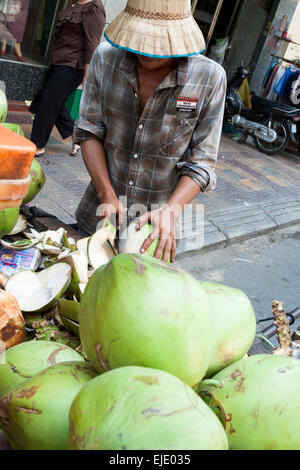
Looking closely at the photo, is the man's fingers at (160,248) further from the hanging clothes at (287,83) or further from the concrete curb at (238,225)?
the hanging clothes at (287,83)

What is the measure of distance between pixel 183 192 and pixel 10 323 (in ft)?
3.50

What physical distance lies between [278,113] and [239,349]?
369 inches

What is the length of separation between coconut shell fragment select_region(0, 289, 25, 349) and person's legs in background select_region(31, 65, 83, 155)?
4.19 m

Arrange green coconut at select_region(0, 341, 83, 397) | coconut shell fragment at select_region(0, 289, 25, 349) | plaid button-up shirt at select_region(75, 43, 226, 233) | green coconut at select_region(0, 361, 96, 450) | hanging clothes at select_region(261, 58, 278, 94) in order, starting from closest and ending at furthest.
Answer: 1. green coconut at select_region(0, 361, 96, 450)
2. green coconut at select_region(0, 341, 83, 397)
3. coconut shell fragment at select_region(0, 289, 25, 349)
4. plaid button-up shirt at select_region(75, 43, 226, 233)
5. hanging clothes at select_region(261, 58, 278, 94)

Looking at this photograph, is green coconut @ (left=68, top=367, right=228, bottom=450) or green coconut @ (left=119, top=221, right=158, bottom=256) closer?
green coconut @ (left=68, top=367, right=228, bottom=450)

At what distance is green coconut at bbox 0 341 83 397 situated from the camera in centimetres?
102

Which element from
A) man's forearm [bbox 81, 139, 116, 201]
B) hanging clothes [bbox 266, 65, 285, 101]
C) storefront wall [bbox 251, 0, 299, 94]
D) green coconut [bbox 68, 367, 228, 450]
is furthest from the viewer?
storefront wall [bbox 251, 0, 299, 94]

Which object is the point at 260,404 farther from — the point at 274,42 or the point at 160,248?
the point at 274,42

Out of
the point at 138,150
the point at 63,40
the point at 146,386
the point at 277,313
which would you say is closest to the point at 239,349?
the point at 146,386

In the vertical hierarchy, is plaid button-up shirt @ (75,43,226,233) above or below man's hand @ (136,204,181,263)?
above

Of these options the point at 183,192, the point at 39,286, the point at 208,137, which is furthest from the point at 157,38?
the point at 39,286

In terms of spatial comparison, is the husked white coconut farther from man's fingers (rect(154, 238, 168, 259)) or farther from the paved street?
the paved street

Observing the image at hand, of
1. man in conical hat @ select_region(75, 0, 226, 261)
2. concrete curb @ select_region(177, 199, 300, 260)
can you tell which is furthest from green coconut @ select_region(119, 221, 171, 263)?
concrete curb @ select_region(177, 199, 300, 260)

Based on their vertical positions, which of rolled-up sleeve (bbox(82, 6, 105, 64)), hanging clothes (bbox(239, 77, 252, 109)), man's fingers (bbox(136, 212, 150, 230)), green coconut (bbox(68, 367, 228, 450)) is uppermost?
rolled-up sleeve (bbox(82, 6, 105, 64))
